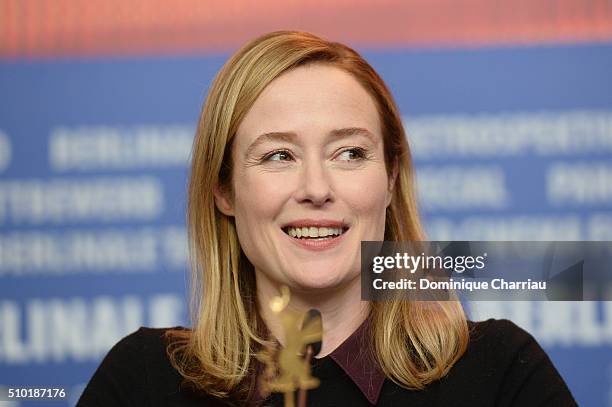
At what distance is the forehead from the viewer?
1446 mm

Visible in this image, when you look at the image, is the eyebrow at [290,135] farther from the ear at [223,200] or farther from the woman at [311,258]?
the ear at [223,200]

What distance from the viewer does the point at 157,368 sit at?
156 cm

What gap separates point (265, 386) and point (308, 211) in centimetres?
26

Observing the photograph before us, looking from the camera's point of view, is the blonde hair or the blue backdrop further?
the blue backdrop

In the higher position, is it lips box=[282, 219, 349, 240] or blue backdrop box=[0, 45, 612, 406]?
blue backdrop box=[0, 45, 612, 406]

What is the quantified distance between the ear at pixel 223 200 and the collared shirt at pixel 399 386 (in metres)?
0.25

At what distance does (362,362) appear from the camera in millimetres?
1482

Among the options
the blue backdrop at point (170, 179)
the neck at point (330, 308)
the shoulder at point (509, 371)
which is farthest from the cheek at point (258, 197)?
the blue backdrop at point (170, 179)

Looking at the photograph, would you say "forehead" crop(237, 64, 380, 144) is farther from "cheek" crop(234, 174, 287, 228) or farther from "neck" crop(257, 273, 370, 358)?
"neck" crop(257, 273, 370, 358)

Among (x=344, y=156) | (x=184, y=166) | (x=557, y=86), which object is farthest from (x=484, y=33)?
(x=344, y=156)

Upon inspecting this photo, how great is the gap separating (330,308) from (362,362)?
9 centimetres

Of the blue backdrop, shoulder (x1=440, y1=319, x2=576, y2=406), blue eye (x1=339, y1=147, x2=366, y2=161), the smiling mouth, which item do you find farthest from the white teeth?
the blue backdrop

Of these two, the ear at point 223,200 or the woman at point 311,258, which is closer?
the woman at point 311,258

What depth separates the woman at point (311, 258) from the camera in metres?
1.43
